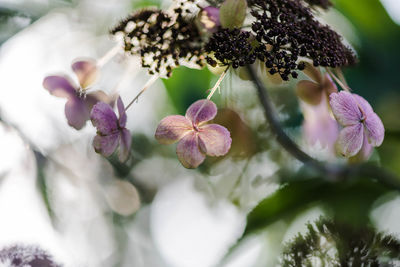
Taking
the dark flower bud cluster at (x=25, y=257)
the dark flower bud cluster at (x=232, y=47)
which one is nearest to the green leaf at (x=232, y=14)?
the dark flower bud cluster at (x=232, y=47)

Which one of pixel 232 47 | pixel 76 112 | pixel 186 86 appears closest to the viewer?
pixel 232 47

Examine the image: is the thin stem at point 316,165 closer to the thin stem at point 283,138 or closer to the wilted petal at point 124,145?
the thin stem at point 283,138

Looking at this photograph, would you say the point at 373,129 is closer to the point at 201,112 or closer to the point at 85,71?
the point at 201,112

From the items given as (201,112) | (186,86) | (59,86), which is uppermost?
(201,112)

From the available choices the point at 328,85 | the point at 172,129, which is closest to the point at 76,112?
the point at 172,129

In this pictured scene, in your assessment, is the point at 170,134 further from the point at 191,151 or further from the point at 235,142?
the point at 235,142

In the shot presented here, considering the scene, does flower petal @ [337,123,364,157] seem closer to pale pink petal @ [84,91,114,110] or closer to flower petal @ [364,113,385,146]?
flower petal @ [364,113,385,146]

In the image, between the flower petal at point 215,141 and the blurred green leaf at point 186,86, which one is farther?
the blurred green leaf at point 186,86
